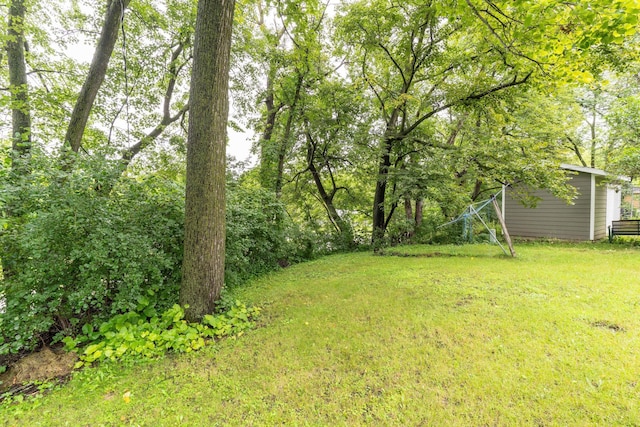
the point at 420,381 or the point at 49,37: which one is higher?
the point at 49,37

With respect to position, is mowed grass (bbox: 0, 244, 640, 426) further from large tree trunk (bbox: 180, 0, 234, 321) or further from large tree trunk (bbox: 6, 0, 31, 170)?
large tree trunk (bbox: 6, 0, 31, 170)

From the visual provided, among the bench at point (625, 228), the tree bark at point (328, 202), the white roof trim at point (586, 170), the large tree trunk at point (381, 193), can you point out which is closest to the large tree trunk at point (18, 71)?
the tree bark at point (328, 202)

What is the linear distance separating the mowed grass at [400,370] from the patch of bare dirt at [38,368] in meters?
0.29

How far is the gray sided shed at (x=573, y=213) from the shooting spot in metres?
8.90

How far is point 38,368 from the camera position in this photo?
7.79ft

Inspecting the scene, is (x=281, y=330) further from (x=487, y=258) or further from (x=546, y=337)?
(x=487, y=258)

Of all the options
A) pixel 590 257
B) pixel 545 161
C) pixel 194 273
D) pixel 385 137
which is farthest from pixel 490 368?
pixel 545 161

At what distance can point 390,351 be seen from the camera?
242cm

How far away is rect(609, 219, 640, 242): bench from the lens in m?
9.25

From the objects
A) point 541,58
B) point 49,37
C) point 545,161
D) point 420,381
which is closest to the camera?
point 420,381

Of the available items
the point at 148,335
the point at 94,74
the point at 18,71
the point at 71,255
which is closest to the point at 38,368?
the point at 148,335

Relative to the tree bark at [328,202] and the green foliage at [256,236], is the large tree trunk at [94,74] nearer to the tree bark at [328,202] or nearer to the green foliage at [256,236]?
the green foliage at [256,236]

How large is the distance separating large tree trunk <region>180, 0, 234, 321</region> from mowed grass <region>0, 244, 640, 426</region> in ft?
2.57

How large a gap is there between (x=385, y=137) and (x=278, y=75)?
3.56 meters
